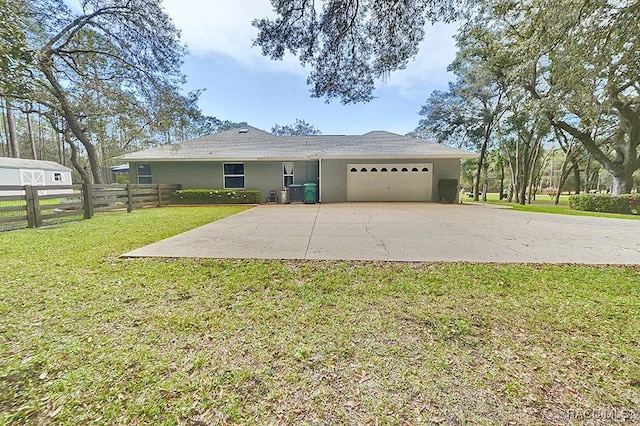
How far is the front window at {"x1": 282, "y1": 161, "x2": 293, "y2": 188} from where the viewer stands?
47.9 feet

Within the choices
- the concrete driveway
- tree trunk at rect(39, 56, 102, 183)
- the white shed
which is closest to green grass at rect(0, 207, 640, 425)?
the concrete driveway

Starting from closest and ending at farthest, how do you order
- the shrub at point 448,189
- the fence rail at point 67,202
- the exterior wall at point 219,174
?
the fence rail at point 67,202
the shrub at point 448,189
the exterior wall at point 219,174

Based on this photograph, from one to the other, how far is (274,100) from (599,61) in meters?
19.2

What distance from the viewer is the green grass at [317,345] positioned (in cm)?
157

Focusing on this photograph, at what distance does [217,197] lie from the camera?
13.8m

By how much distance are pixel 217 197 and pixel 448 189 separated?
11.9 metres

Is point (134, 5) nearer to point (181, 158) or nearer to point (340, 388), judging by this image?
point (181, 158)

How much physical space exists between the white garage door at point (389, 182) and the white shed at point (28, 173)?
1863cm

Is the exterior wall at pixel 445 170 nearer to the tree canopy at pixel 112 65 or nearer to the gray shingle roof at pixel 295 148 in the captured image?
the gray shingle roof at pixel 295 148

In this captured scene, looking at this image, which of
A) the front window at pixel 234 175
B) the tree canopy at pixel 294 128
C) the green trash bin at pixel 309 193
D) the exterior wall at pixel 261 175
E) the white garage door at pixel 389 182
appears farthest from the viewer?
the tree canopy at pixel 294 128

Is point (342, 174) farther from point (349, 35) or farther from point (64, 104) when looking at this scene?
point (64, 104)

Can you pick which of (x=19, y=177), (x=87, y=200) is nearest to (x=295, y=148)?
(x=87, y=200)

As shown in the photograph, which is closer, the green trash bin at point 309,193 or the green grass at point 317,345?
the green grass at point 317,345

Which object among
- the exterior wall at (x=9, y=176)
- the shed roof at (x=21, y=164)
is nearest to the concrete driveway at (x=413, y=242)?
the exterior wall at (x=9, y=176)
